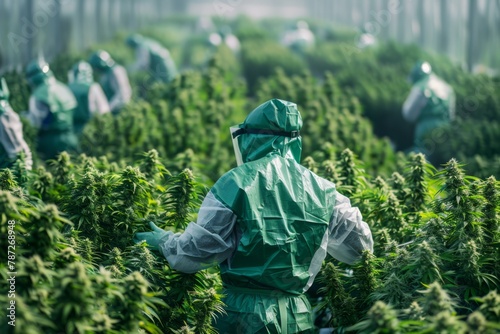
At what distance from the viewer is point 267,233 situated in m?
4.55

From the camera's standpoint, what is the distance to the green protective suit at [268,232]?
4.52 m

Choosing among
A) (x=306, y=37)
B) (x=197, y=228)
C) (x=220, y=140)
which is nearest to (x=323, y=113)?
(x=220, y=140)

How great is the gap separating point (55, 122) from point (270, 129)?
6.35 m

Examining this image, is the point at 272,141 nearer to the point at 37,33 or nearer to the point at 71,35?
the point at 37,33

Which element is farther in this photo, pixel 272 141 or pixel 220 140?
pixel 220 140

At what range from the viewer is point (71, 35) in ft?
73.2

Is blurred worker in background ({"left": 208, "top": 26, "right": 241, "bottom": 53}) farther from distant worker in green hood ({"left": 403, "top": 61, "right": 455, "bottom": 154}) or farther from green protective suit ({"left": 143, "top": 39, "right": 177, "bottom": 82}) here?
distant worker in green hood ({"left": 403, "top": 61, "right": 455, "bottom": 154})

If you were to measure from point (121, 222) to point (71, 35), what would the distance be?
1787 cm

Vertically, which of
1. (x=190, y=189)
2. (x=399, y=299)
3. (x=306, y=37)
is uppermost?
(x=190, y=189)

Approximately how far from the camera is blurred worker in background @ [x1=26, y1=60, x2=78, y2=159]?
1062cm

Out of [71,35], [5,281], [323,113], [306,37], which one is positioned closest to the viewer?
[5,281]

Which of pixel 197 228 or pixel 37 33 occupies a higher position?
pixel 197 228

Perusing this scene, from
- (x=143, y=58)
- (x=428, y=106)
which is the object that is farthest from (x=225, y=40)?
(x=428, y=106)

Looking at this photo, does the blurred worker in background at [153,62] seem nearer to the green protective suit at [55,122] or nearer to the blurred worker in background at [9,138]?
the green protective suit at [55,122]
